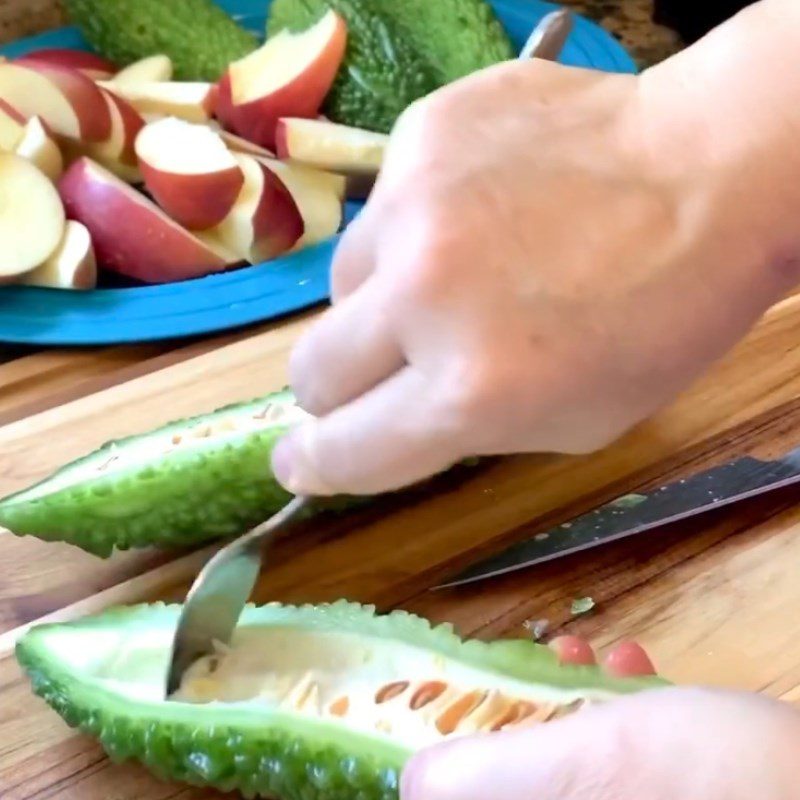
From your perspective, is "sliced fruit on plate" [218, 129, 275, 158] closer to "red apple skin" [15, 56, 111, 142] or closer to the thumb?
"red apple skin" [15, 56, 111, 142]

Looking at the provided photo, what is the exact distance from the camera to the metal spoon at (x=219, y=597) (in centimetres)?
71

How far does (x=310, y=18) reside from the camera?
1.36 meters

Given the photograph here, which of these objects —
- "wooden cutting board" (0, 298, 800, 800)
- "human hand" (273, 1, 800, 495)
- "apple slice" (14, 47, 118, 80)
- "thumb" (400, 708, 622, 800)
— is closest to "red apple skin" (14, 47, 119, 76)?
"apple slice" (14, 47, 118, 80)

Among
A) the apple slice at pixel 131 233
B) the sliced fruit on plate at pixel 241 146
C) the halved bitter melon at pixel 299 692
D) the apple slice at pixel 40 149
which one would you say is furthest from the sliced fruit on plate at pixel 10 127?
the halved bitter melon at pixel 299 692

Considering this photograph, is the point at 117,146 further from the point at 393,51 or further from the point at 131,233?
the point at 393,51

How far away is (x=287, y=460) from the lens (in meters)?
0.62

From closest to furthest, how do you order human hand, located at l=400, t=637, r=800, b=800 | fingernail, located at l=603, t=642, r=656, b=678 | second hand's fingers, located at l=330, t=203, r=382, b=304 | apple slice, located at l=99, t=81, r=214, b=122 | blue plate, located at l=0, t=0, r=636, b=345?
human hand, located at l=400, t=637, r=800, b=800 → second hand's fingers, located at l=330, t=203, r=382, b=304 → fingernail, located at l=603, t=642, r=656, b=678 → blue plate, located at l=0, t=0, r=636, b=345 → apple slice, located at l=99, t=81, r=214, b=122

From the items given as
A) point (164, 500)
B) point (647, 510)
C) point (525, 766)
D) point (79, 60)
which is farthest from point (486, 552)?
point (79, 60)

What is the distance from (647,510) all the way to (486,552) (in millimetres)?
122

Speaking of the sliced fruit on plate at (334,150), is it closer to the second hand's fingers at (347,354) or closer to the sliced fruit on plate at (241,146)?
the sliced fruit on plate at (241,146)

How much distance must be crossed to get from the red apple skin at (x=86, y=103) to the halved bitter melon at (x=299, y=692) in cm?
63

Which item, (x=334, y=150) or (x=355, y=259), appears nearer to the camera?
(x=355, y=259)

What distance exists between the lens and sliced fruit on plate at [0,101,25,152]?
1.19 metres

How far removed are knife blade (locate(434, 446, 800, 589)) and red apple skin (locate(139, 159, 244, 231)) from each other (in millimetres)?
510
